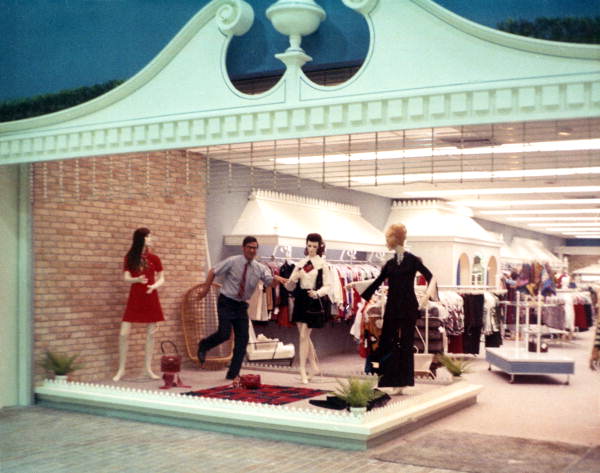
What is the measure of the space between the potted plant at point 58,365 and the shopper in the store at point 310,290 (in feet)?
7.54

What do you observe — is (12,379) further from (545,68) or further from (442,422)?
(545,68)

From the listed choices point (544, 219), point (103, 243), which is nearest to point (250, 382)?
point (103, 243)

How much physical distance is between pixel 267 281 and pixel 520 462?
11.8 ft

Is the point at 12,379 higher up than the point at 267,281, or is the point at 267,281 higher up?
the point at 267,281

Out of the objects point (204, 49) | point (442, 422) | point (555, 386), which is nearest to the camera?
point (204, 49)

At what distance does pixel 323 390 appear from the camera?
8.09 metres

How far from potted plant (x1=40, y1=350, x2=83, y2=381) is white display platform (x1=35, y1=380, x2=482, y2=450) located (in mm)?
104

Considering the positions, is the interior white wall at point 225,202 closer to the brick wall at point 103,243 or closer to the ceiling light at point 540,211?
the brick wall at point 103,243

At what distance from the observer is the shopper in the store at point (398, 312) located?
23.9ft

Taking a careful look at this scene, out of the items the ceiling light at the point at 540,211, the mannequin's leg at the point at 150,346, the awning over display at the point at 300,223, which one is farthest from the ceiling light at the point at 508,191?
the mannequin's leg at the point at 150,346

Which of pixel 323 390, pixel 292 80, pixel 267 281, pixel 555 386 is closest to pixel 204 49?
pixel 292 80

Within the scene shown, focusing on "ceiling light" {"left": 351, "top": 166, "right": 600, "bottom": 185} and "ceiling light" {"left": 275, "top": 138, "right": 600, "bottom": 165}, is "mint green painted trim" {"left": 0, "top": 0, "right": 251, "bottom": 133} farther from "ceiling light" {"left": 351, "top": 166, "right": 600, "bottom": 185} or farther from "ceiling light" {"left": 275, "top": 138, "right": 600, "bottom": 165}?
"ceiling light" {"left": 351, "top": 166, "right": 600, "bottom": 185}

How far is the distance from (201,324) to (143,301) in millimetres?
1531

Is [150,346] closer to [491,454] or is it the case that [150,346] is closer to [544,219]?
[491,454]
